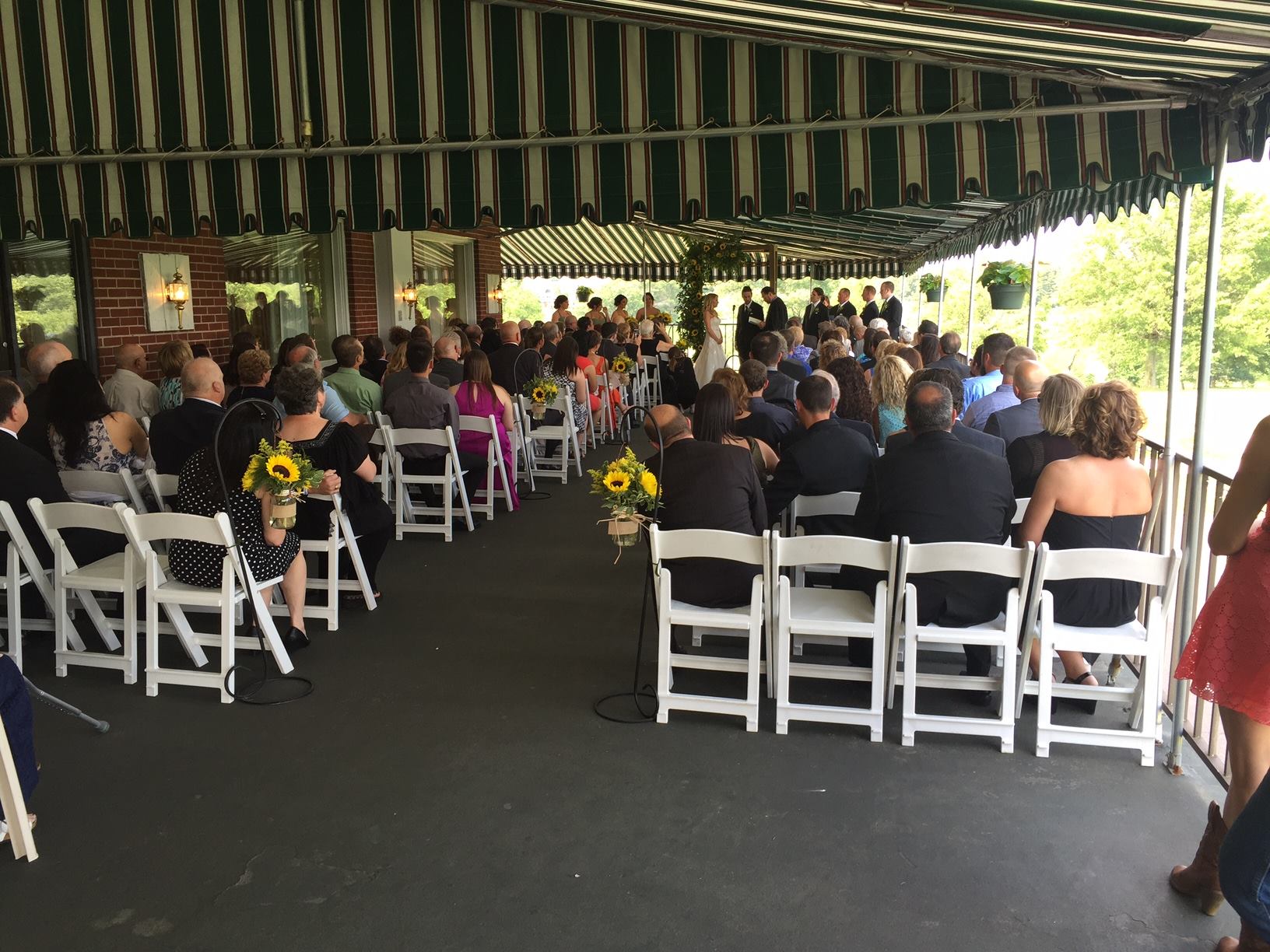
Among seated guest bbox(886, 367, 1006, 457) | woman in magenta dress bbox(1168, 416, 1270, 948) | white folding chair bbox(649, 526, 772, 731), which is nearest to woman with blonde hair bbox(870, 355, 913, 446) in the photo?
seated guest bbox(886, 367, 1006, 457)

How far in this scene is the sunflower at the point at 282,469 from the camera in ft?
14.1

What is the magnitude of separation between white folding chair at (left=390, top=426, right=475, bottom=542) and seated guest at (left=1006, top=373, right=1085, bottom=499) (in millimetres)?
3804

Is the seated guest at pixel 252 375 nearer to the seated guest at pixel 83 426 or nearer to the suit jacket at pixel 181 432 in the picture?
the suit jacket at pixel 181 432

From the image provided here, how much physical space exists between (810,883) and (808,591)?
1.56 m

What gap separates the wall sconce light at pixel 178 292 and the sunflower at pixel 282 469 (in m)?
5.17

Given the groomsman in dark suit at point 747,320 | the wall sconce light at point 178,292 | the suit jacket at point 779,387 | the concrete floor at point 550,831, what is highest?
the wall sconce light at point 178,292

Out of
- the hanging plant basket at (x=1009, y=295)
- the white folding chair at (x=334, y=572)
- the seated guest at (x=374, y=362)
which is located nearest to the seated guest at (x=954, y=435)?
the white folding chair at (x=334, y=572)

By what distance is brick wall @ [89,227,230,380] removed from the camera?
8.14 metres

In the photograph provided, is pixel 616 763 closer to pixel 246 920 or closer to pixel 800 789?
pixel 800 789

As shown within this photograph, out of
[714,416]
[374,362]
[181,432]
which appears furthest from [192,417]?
[374,362]

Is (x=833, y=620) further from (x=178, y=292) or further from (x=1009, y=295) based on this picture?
(x=178, y=292)

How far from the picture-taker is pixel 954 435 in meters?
4.52

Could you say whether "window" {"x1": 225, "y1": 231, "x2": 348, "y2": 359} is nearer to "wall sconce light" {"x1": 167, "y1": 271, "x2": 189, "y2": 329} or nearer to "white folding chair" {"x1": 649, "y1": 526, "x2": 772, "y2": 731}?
"wall sconce light" {"x1": 167, "y1": 271, "x2": 189, "y2": 329}

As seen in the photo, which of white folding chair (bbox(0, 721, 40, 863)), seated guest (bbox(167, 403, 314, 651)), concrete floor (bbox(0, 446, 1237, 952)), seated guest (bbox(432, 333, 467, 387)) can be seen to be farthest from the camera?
seated guest (bbox(432, 333, 467, 387))
